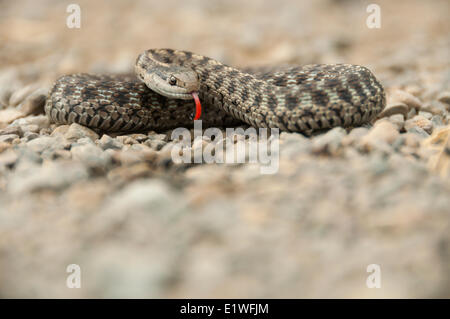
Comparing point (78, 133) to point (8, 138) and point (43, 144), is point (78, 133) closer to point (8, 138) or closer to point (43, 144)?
point (43, 144)

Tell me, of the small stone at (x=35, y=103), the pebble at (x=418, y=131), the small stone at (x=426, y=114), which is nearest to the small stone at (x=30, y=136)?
the small stone at (x=35, y=103)

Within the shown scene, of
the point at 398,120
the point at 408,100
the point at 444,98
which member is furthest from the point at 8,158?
the point at 444,98

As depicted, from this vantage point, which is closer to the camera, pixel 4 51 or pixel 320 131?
pixel 320 131

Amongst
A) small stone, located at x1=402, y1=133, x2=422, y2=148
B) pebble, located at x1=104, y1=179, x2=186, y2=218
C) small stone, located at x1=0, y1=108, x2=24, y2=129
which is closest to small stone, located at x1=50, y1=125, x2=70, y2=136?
small stone, located at x1=0, y1=108, x2=24, y2=129

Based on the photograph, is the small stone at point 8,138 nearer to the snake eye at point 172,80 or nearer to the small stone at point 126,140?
the small stone at point 126,140

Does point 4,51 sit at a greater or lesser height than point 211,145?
greater
